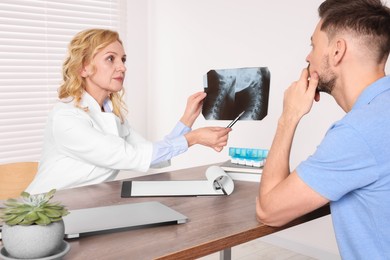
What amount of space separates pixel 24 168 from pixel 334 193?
1.67 meters

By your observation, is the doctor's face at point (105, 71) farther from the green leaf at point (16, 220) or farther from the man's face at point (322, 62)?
the green leaf at point (16, 220)

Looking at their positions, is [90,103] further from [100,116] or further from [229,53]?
[229,53]

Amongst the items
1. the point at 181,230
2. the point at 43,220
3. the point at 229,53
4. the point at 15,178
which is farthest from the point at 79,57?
the point at 229,53

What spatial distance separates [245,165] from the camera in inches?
77.8

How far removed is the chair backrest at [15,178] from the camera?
2.22 meters

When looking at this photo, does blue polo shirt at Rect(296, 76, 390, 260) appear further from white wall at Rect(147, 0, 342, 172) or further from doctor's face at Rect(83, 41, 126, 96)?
white wall at Rect(147, 0, 342, 172)

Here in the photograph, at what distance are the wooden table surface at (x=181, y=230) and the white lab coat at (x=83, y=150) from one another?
145 millimetres

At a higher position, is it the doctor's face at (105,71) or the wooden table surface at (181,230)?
the doctor's face at (105,71)

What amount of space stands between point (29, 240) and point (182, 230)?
0.44m

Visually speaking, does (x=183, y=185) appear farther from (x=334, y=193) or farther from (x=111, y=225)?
(x=334, y=193)

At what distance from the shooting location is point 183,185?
178 cm

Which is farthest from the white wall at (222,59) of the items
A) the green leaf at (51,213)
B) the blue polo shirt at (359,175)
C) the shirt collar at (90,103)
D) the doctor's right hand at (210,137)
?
the green leaf at (51,213)

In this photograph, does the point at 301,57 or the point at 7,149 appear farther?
the point at 7,149

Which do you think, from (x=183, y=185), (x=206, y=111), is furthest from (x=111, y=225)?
(x=206, y=111)
